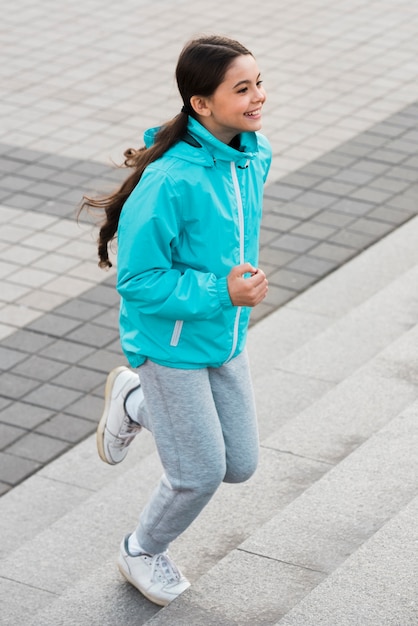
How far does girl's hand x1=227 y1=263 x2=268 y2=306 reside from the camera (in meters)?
3.47

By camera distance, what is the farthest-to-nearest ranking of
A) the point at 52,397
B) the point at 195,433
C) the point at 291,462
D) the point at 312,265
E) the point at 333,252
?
the point at 333,252 < the point at 312,265 < the point at 52,397 < the point at 291,462 < the point at 195,433

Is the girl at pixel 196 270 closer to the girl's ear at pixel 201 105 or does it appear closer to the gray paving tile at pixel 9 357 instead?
the girl's ear at pixel 201 105

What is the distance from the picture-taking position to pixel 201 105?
358cm

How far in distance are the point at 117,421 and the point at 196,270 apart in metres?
0.95

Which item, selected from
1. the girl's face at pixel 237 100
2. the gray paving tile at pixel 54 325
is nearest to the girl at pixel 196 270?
the girl's face at pixel 237 100

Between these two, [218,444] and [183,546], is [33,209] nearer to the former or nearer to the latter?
[183,546]

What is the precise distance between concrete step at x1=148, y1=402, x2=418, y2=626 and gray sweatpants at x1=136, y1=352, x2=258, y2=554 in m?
0.27

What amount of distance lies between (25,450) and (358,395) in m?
1.49

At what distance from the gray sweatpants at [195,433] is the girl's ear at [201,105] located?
2.50 ft

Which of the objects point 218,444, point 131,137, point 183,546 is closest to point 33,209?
point 131,137

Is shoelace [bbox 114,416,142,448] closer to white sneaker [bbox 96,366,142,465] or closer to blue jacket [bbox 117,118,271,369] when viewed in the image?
white sneaker [bbox 96,366,142,465]

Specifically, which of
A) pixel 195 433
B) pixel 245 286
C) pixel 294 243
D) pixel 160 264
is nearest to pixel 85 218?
pixel 294 243

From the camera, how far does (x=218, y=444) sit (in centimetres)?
380

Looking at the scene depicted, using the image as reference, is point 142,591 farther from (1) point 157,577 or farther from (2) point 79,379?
(2) point 79,379
